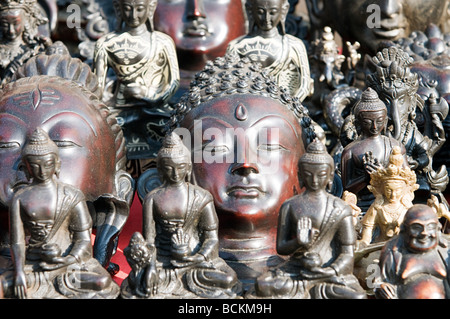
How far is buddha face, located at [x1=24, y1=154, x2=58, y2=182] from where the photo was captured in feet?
10.9

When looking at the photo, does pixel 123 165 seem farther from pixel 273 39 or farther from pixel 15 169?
pixel 273 39

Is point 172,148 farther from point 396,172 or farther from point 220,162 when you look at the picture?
point 396,172

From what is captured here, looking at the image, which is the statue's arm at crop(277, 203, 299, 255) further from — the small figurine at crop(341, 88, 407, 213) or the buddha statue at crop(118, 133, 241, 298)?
the small figurine at crop(341, 88, 407, 213)

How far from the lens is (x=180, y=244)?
344 centimetres

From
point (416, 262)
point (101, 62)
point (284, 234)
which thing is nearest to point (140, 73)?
point (101, 62)

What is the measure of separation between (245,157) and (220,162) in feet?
0.34

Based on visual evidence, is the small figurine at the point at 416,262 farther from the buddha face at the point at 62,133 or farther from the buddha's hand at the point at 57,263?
the buddha face at the point at 62,133

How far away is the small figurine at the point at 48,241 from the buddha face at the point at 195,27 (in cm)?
219

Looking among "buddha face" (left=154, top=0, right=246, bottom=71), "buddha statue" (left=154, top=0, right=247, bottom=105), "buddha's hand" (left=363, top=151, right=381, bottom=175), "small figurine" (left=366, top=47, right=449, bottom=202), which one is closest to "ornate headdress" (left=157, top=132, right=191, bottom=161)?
"buddha's hand" (left=363, top=151, right=381, bottom=175)

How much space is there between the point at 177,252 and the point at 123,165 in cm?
92

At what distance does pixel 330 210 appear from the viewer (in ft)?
11.0
